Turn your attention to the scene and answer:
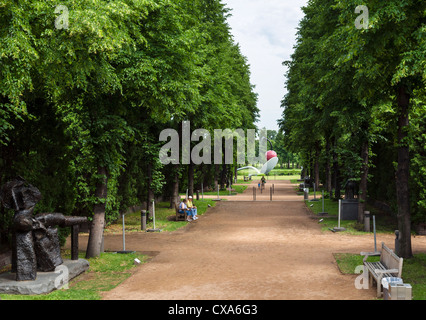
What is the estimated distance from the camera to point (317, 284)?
11641 millimetres

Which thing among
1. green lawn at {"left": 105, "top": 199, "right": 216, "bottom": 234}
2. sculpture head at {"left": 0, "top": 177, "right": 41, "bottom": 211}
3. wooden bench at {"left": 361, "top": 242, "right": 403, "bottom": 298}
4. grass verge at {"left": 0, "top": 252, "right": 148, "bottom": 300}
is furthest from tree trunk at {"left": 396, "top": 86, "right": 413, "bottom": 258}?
green lawn at {"left": 105, "top": 199, "right": 216, "bottom": 234}

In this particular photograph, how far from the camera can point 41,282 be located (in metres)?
10.6

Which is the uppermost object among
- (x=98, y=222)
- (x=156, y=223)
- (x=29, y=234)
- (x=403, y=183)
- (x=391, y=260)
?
(x=403, y=183)

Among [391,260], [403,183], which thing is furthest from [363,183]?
[391,260]

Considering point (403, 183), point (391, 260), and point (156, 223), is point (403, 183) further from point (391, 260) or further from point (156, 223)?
point (156, 223)

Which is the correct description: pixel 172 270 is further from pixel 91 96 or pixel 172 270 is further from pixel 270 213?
pixel 270 213

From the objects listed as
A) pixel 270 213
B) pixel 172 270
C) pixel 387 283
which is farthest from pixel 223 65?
pixel 387 283

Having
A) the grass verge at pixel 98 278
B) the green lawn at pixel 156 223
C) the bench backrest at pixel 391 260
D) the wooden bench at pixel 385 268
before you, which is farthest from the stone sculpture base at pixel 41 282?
the green lawn at pixel 156 223

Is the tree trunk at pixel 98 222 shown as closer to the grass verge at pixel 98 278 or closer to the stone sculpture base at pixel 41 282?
the grass verge at pixel 98 278

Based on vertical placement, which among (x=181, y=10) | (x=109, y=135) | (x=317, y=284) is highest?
(x=181, y=10)

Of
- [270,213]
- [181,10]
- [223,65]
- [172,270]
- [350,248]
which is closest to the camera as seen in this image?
[172,270]

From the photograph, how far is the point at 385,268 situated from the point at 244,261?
4630 millimetres

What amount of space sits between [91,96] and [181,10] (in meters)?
6.22

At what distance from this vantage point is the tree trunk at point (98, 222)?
1516 cm
